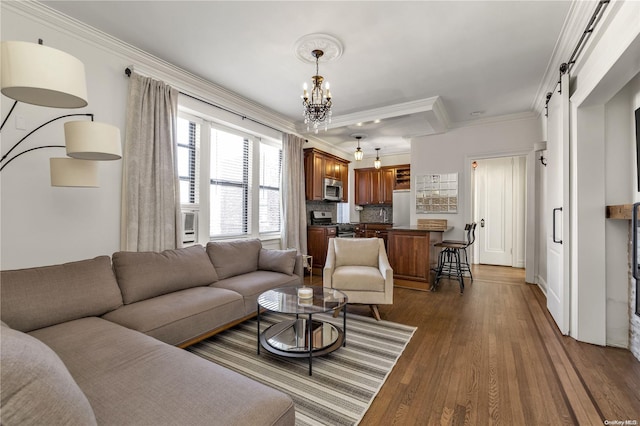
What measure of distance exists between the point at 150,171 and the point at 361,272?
249 centimetres

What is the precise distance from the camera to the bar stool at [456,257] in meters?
4.33

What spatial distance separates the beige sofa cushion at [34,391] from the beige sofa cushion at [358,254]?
9.61 ft

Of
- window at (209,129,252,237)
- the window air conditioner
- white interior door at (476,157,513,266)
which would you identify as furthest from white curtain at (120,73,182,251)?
white interior door at (476,157,513,266)

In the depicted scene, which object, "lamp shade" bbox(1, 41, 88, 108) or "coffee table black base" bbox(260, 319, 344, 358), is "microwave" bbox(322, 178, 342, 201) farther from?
"lamp shade" bbox(1, 41, 88, 108)

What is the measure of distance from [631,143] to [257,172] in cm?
430

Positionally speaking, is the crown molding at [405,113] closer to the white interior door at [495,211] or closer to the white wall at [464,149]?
the white wall at [464,149]

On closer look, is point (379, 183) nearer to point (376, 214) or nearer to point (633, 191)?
point (376, 214)

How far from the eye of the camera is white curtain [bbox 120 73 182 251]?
9.12ft

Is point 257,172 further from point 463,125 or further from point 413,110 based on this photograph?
point 463,125

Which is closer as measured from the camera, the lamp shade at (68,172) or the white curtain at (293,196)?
the lamp shade at (68,172)

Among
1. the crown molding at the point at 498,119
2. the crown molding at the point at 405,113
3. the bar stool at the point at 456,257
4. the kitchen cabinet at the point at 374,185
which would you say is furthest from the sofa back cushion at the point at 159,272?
the kitchen cabinet at the point at 374,185

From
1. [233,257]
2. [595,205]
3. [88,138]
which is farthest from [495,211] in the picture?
[88,138]

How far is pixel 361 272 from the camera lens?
10.3 ft

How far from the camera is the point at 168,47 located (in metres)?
2.82
